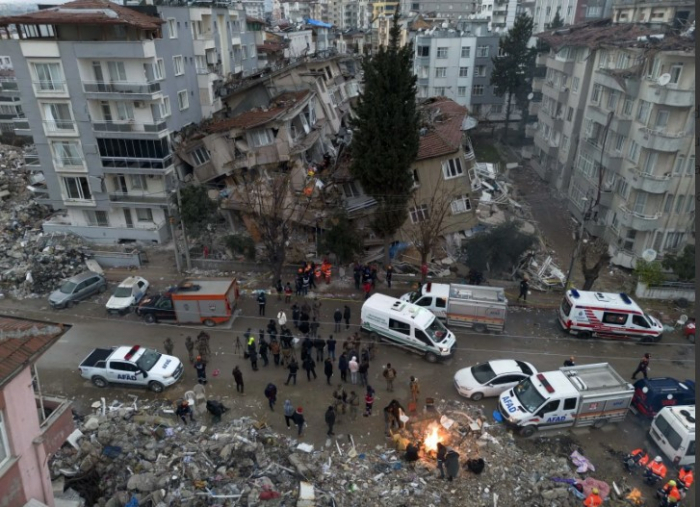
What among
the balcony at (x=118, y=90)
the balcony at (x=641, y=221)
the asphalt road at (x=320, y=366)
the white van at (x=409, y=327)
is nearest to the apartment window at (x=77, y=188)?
the balcony at (x=118, y=90)

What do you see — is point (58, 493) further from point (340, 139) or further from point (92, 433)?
point (340, 139)

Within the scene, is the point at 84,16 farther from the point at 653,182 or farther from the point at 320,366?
the point at 653,182

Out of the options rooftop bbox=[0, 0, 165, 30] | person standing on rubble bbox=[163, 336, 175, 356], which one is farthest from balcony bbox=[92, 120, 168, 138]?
person standing on rubble bbox=[163, 336, 175, 356]

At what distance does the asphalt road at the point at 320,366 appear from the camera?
17.8m

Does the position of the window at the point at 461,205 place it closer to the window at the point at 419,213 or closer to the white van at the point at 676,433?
the window at the point at 419,213

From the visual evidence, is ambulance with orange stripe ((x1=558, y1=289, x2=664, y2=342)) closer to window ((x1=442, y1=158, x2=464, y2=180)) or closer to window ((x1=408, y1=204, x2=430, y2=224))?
window ((x1=408, y1=204, x2=430, y2=224))

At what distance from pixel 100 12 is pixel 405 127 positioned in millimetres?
18732

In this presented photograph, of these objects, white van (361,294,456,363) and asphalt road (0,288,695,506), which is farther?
white van (361,294,456,363)

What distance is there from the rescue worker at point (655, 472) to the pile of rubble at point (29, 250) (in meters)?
29.0

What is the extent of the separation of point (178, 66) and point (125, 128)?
6452 millimetres

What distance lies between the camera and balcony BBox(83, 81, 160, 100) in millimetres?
28375

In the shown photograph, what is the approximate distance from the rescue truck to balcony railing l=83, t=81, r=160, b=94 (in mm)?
25385

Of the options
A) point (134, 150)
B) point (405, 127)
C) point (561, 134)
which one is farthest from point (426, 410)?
point (561, 134)

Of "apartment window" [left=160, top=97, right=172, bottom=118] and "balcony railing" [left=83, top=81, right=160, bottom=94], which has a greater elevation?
"balcony railing" [left=83, top=81, right=160, bottom=94]
